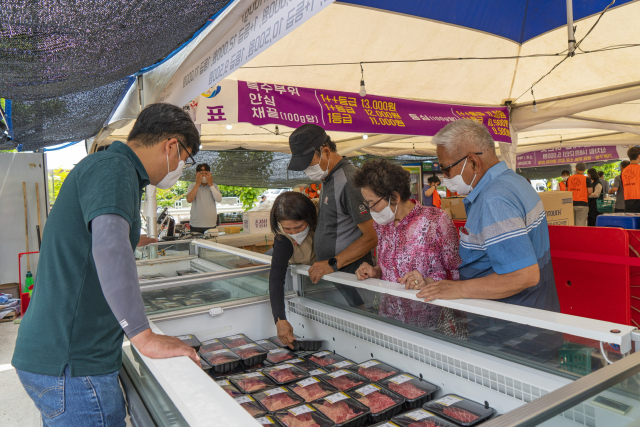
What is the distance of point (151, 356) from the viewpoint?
1008mm

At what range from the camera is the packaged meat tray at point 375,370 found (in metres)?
1.49

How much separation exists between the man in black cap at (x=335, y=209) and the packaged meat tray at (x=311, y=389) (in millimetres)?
593

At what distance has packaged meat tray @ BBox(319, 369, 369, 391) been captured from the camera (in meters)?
1.46

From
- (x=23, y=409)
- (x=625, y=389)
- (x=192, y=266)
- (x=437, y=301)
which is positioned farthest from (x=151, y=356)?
(x=23, y=409)

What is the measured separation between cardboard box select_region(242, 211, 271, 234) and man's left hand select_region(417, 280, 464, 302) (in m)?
3.88

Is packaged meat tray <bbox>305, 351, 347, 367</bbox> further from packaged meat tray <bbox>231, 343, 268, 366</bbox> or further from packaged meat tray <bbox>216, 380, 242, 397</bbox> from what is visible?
packaged meat tray <bbox>216, 380, 242, 397</bbox>

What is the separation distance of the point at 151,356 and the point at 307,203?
3.97 ft

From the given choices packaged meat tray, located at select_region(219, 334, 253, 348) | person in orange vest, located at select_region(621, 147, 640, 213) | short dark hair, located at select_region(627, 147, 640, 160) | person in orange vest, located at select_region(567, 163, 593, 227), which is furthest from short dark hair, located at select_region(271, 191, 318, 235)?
person in orange vest, located at select_region(567, 163, 593, 227)

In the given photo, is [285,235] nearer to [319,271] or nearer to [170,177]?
[319,271]

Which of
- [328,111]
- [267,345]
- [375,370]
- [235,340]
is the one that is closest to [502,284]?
[375,370]

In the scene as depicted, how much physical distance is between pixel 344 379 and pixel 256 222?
151 inches

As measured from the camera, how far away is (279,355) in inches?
71.7

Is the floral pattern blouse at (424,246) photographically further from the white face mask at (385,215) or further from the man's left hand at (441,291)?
the man's left hand at (441,291)

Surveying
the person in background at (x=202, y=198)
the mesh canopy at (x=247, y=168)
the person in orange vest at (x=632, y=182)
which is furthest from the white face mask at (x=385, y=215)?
the mesh canopy at (x=247, y=168)
